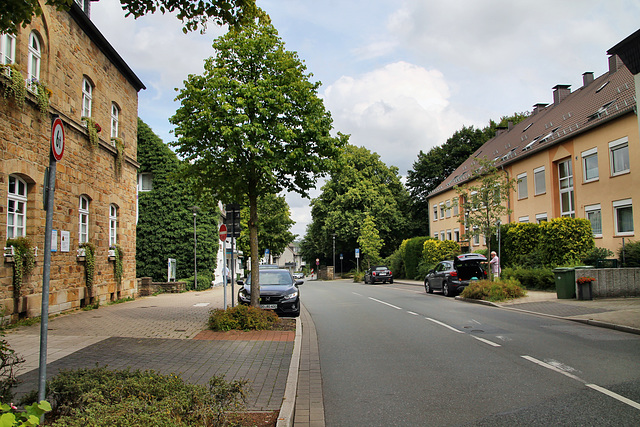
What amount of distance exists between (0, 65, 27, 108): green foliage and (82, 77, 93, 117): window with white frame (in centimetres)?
431

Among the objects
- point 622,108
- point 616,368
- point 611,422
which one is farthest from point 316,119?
point 622,108

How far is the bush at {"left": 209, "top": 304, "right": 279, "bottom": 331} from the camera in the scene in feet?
34.9

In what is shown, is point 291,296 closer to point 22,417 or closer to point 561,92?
point 22,417

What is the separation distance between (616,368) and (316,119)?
7960 millimetres

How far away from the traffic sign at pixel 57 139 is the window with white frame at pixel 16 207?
26.9ft

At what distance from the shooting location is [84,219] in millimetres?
15469

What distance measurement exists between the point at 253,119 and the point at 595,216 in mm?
19631

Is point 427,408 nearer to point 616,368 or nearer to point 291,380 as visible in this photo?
point 291,380

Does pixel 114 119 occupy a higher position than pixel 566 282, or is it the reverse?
pixel 114 119

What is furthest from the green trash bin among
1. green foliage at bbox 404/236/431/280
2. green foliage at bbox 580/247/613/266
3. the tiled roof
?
green foliage at bbox 404/236/431/280

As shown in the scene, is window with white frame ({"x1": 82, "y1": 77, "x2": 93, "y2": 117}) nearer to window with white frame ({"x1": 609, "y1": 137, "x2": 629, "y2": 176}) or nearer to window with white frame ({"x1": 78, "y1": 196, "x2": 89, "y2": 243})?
window with white frame ({"x1": 78, "y1": 196, "x2": 89, "y2": 243})

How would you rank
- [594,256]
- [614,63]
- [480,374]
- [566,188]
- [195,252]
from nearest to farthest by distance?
[480,374] < [594,256] < [566,188] < [195,252] < [614,63]

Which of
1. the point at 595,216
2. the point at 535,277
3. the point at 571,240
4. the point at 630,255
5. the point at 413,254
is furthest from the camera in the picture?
the point at 413,254

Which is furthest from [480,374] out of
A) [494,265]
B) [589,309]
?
[494,265]
